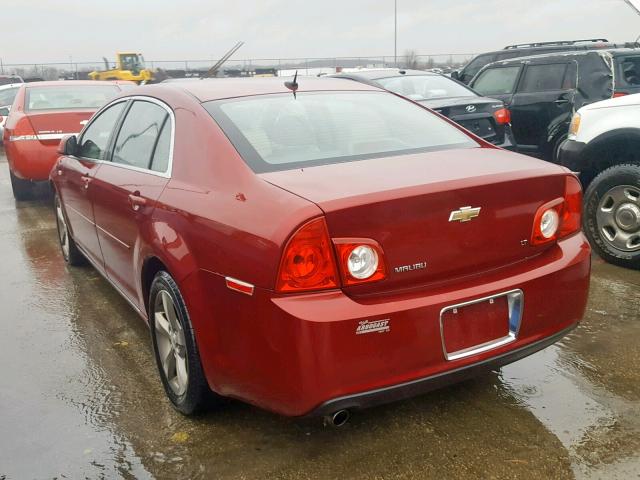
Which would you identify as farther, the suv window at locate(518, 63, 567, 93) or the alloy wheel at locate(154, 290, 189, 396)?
the suv window at locate(518, 63, 567, 93)

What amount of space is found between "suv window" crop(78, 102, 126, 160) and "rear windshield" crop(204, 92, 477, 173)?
4.48ft

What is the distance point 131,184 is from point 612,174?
3.66m

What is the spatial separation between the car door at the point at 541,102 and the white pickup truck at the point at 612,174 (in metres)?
2.82

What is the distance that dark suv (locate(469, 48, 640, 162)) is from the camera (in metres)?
7.71

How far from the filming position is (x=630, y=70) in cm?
762

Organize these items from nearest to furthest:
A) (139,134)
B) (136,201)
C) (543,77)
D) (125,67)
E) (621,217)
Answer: (136,201) < (139,134) < (621,217) < (543,77) < (125,67)

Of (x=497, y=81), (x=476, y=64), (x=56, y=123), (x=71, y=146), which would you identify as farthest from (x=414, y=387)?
(x=476, y=64)

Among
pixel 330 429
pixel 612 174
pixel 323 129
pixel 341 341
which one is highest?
pixel 323 129

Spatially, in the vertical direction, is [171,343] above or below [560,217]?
below

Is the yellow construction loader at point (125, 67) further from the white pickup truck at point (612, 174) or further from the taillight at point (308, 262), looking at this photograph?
the taillight at point (308, 262)

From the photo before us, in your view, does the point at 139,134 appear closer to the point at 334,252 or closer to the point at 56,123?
the point at 334,252

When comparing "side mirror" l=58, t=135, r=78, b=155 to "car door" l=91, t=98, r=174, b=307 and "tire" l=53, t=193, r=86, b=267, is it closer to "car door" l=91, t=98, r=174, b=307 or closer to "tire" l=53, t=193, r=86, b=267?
"car door" l=91, t=98, r=174, b=307

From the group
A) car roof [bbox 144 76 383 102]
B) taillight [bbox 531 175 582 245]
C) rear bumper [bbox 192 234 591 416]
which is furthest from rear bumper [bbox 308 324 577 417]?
car roof [bbox 144 76 383 102]

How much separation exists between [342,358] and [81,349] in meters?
2.26
